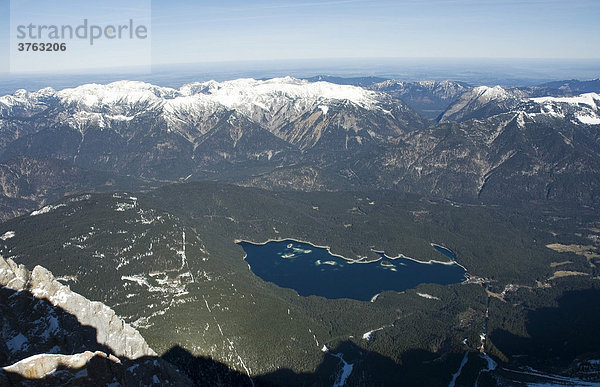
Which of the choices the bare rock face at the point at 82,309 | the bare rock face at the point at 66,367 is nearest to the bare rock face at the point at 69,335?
the bare rock face at the point at 82,309

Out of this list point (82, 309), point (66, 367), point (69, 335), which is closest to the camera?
point (66, 367)

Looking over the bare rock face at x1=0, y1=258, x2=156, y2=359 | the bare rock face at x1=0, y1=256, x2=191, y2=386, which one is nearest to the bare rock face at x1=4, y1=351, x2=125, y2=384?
the bare rock face at x1=0, y1=256, x2=191, y2=386

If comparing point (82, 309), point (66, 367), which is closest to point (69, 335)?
point (82, 309)

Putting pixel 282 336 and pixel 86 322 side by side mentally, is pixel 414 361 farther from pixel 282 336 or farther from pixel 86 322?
pixel 86 322

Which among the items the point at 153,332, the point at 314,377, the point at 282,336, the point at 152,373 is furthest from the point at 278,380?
the point at 152,373

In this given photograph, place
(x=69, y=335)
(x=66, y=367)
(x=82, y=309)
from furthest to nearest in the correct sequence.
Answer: (x=82, y=309) < (x=69, y=335) < (x=66, y=367)

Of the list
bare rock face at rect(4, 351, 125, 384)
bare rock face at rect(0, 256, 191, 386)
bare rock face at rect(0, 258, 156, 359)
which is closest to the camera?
bare rock face at rect(4, 351, 125, 384)

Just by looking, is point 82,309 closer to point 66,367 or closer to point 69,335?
point 69,335

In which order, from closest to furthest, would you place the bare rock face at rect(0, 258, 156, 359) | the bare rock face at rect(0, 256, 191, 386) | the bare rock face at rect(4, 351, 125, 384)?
the bare rock face at rect(4, 351, 125, 384), the bare rock face at rect(0, 256, 191, 386), the bare rock face at rect(0, 258, 156, 359)

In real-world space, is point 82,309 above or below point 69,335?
below

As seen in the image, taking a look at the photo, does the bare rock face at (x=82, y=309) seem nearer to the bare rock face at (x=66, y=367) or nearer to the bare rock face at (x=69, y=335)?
the bare rock face at (x=69, y=335)

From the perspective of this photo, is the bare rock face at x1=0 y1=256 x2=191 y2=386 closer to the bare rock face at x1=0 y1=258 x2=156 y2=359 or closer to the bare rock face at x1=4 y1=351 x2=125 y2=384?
the bare rock face at x1=0 y1=258 x2=156 y2=359
